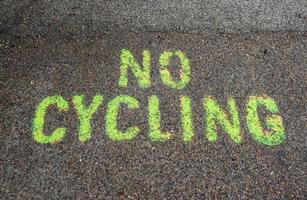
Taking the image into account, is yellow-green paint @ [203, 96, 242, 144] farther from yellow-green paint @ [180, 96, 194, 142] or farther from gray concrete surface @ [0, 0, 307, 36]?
gray concrete surface @ [0, 0, 307, 36]

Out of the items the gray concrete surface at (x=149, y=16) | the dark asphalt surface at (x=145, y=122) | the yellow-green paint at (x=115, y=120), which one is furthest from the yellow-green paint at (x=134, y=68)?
the gray concrete surface at (x=149, y=16)

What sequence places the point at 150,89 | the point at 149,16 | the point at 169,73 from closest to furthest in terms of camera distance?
the point at 150,89 → the point at 169,73 → the point at 149,16

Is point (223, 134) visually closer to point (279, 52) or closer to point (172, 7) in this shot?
point (279, 52)

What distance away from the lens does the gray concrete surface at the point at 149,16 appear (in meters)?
4.64

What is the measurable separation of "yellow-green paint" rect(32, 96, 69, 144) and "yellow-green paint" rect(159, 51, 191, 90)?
1052 mm

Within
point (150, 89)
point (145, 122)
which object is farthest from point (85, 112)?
point (150, 89)

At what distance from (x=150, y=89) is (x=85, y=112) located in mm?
701

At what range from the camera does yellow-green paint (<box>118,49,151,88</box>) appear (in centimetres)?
405

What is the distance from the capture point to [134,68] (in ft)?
13.7

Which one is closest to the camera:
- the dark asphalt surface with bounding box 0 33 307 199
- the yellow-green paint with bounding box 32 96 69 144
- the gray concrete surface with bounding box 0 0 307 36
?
the dark asphalt surface with bounding box 0 33 307 199

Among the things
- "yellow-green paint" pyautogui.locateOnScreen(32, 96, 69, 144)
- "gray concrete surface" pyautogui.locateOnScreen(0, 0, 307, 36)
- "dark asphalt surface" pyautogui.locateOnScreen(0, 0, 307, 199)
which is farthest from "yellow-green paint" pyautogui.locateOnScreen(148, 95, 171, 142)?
"gray concrete surface" pyautogui.locateOnScreen(0, 0, 307, 36)

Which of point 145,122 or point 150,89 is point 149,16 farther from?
point 145,122

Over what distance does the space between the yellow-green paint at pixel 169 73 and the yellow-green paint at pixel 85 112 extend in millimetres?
719

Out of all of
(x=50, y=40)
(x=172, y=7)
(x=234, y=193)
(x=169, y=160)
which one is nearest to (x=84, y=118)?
(x=169, y=160)
